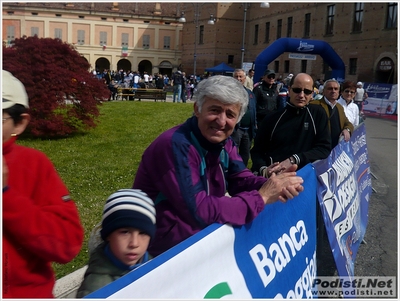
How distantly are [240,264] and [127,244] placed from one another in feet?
1.94

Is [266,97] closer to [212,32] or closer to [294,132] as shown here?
[294,132]

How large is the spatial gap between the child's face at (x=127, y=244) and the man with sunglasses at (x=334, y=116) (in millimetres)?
3905

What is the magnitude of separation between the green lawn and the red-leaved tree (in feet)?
1.55

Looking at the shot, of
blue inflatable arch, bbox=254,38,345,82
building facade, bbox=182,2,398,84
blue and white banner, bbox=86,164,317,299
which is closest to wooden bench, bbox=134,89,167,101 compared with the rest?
building facade, bbox=182,2,398,84

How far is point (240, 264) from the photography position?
7.44 feet

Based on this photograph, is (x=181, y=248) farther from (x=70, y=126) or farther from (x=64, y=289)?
(x=70, y=126)

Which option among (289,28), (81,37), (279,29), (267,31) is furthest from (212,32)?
(81,37)

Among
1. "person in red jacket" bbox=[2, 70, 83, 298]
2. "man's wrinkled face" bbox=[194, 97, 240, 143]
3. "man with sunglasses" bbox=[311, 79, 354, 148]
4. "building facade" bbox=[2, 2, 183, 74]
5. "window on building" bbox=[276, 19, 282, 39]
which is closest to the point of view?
"person in red jacket" bbox=[2, 70, 83, 298]

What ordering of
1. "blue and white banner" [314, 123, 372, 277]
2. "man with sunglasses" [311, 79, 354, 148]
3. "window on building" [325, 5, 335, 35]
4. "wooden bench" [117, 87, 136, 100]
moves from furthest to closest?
"window on building" [325, 5, 335, 35]
"wooden bench" [117, 87, 136, 100]
"man with sunglasses" [311, 79, 354, 148]
"blue and white banner" [314, 123, 372, 277]

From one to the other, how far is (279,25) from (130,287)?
5126cm

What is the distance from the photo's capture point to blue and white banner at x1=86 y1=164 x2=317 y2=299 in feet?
5.63

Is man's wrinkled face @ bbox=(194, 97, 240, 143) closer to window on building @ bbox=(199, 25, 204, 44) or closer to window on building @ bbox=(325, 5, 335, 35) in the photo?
window on building @ bbox=(325, 5, 335, 35)

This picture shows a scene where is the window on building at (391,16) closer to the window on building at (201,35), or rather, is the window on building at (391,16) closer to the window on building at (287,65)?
the window on building at (287,65)

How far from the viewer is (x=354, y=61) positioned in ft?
130
